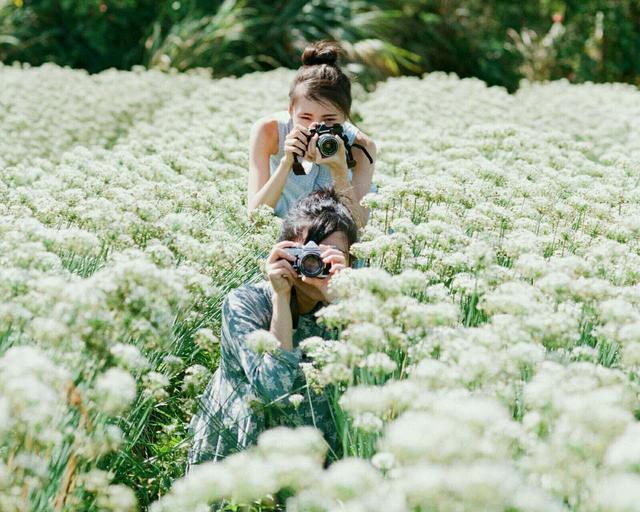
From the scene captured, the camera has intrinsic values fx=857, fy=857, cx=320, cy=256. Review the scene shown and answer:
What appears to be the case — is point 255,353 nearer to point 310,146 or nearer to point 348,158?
point 310,146

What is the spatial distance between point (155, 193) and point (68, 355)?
1.81 meters

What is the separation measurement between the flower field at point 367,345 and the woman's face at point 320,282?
0.13 m

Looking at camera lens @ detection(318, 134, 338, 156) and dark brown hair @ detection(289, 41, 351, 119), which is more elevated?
dark brown hair @ detection(289, 41, 351, 119)

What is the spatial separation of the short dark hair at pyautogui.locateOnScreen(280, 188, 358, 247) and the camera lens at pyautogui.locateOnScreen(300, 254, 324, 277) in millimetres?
254

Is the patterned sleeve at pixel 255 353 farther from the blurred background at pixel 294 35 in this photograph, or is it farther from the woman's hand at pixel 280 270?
the blurred background at pixel 294 35

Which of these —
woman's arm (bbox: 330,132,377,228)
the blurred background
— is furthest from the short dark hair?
the blurred background

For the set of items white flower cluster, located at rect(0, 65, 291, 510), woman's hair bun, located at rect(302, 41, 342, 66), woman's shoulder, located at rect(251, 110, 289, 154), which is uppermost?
woman's hair bun, located at rect(302, 41, 342, 66)

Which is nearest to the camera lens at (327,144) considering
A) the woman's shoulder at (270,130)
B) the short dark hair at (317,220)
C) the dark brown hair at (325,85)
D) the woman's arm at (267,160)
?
the woman's arm at (267,160)

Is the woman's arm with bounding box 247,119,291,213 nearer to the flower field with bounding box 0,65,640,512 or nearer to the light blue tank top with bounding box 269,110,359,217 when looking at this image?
the light blue tank top with bounding box 269,110,359,217

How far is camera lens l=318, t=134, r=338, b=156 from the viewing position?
4.22 meters

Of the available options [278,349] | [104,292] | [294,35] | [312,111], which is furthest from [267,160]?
[294,35]

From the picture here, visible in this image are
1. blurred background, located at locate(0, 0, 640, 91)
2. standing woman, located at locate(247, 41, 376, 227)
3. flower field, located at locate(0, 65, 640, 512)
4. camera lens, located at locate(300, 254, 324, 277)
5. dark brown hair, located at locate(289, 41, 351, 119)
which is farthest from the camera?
blurred background, located at locate(0, 0, 640, 91)

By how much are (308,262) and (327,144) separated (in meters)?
1.40

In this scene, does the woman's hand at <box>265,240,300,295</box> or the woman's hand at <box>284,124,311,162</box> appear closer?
the woman's hand at <box>265,240,300,295</box>
